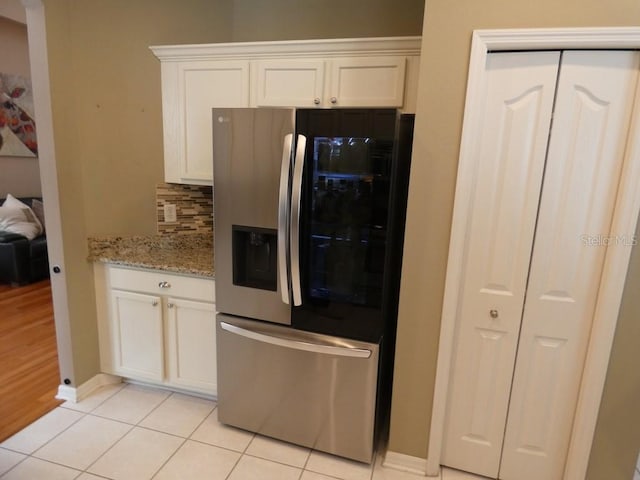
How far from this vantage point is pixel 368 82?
6.63ft

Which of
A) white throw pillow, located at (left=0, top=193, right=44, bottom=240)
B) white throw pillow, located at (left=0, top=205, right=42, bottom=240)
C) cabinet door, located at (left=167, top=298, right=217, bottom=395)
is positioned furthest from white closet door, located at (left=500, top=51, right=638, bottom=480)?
white throw pillow, located at (left=0, top=193, right=44, bottom=240)

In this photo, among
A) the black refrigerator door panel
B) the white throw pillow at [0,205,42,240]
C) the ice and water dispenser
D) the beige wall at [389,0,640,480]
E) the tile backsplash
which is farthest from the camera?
the white throw pillow at [0,205,42,240]

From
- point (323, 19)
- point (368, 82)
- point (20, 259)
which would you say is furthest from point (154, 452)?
point (20, 259)

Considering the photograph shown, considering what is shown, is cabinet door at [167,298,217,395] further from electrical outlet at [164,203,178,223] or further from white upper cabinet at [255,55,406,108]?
white upper cabinet at [255,55,406,108]

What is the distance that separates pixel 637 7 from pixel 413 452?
2.05m

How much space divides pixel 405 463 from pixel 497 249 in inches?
45.4

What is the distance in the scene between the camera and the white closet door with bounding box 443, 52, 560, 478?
1521 millimetres

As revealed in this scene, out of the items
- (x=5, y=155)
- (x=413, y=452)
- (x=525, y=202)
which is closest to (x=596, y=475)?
(x=413, y=452)

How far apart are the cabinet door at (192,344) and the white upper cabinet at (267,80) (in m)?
0.78

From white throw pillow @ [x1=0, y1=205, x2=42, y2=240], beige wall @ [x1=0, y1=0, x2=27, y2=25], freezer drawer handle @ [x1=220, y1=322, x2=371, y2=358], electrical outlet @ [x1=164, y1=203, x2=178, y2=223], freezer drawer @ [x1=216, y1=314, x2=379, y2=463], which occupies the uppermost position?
beige wall @ [x1=0, y1=0, x2=27, y2=25]

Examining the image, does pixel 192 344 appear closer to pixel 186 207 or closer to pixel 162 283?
pixel 162 283

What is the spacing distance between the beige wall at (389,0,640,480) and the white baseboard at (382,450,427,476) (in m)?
0.04

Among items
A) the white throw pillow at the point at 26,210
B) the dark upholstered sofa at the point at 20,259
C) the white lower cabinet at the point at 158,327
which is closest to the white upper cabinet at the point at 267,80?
the white lower cabinet at the point at 158,327

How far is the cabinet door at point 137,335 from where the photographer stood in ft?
7.45
